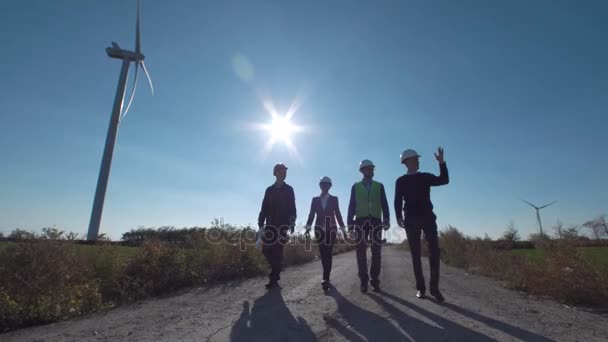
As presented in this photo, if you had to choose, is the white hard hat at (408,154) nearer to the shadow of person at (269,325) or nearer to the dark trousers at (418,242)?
the dark trousers at (418,242)

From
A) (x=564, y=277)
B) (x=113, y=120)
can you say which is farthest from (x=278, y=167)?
(x=113, y=120)

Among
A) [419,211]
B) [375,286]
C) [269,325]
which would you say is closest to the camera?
[269,325]

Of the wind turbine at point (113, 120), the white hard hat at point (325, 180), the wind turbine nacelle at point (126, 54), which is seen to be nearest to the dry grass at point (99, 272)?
the white hard hat at point (325, 180)

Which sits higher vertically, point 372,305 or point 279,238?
point 279,238

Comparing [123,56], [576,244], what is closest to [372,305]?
[576,244]

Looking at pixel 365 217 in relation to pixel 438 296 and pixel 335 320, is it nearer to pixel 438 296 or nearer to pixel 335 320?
pixel 438 296

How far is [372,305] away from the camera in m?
4.38

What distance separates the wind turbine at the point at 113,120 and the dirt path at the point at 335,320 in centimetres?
2455

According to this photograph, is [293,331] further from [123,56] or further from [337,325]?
[123,56]

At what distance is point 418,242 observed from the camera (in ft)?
16.7

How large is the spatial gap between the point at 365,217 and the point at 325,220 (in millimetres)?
854

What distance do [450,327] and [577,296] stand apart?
12.0ft

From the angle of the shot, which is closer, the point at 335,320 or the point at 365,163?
the point at 335,320

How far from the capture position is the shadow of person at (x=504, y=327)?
9.89 feet
